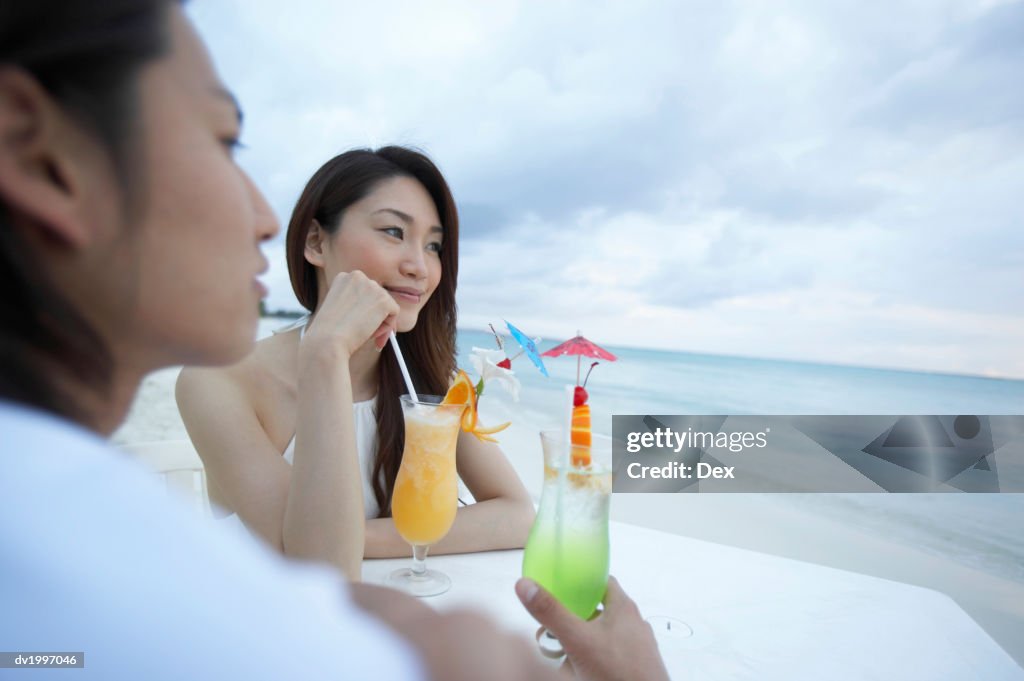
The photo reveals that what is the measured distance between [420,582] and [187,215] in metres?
1.07

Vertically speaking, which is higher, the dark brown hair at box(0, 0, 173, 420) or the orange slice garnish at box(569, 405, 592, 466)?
the dark brown hair at box(0, 0, 173, 420)

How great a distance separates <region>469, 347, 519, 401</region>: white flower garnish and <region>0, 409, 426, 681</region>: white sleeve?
0.98m

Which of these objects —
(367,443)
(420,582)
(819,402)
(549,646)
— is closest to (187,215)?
(549,646)

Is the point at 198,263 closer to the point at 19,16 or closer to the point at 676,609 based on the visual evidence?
the point at 19,16

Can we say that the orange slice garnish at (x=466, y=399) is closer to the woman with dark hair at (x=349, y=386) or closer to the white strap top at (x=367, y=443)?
the woman with dark hair at (x=349, y=386)

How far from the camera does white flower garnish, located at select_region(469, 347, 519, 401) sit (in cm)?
124

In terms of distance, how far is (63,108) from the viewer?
32 cm

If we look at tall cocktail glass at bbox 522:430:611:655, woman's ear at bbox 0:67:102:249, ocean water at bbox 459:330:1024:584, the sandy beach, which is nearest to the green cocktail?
tall cocktail glass at bbox 522:430:611:655

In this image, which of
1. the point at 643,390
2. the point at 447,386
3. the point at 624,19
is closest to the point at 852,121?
the point at 624,19

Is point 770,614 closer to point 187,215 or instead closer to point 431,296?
point 187,215

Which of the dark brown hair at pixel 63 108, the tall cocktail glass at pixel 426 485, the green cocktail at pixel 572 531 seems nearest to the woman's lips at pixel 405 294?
the tall cocktail glass at pixel 426 485

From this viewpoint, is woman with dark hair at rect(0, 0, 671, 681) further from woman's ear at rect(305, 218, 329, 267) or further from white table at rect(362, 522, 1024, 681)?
woman's ear at rect(305, 218, 329, 267)

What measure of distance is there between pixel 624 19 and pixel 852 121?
6792 mm

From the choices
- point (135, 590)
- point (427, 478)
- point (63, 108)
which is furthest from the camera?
point (427, 478)
